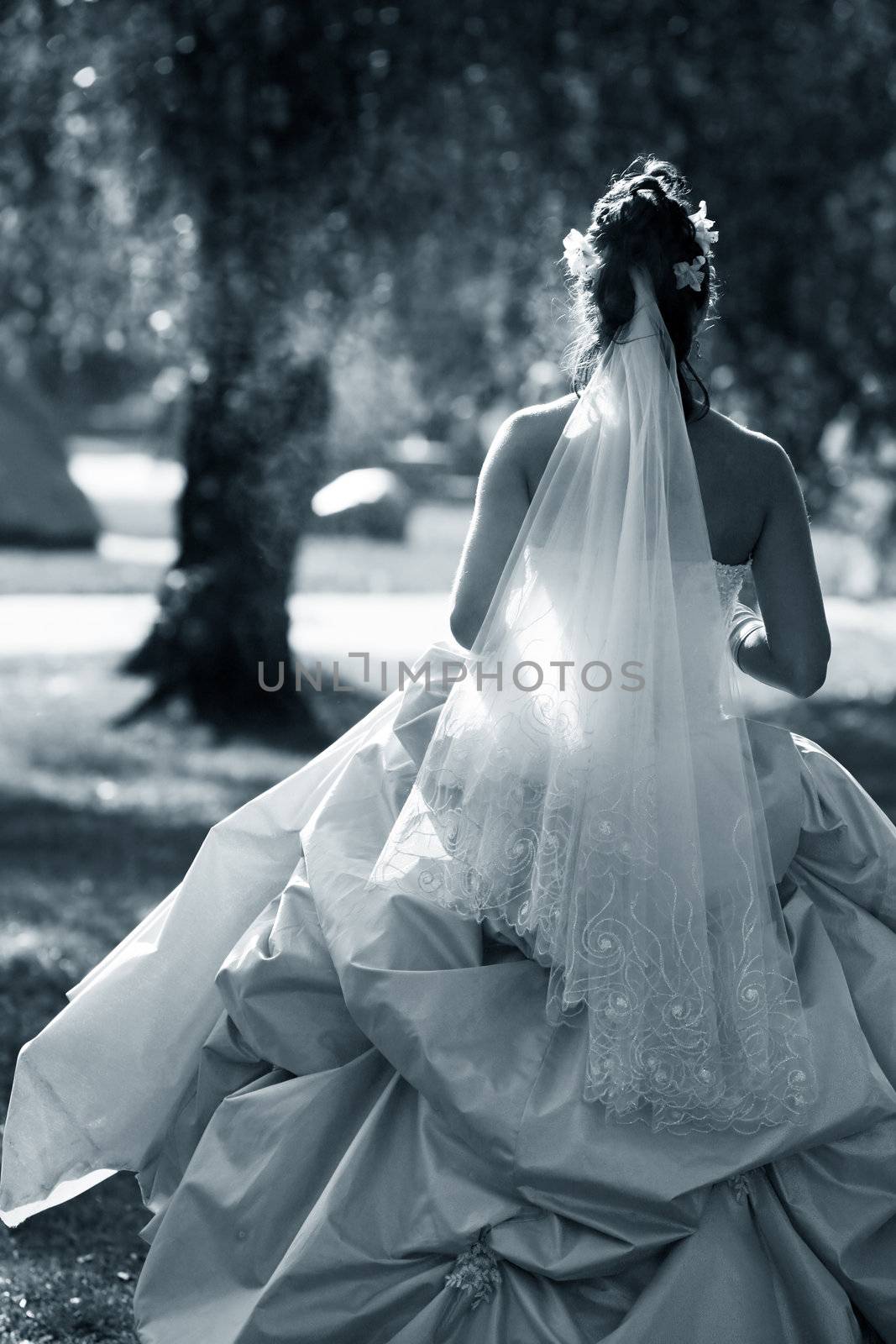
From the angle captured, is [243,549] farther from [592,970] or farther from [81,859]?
[592,970]

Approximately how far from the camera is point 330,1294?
2.76 m

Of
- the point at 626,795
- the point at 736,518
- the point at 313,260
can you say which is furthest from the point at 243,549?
the point at 626,795

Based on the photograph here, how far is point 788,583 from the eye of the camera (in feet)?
9.80

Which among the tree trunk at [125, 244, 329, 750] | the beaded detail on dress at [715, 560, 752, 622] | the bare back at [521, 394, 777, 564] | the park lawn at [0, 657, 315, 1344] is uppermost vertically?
the bare back at [521, 394, 777, 564]

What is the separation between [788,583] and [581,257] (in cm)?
72

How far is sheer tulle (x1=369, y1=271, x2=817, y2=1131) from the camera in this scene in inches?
108

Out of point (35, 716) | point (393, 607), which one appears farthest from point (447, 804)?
point (393, 607)

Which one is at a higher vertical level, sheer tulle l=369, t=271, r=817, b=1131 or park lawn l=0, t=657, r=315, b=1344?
sheer tulle l=369, t=271, r=817, b=1131

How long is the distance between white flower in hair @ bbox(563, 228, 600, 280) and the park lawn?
230cm

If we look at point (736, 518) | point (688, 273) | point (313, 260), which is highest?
point (313, 260)

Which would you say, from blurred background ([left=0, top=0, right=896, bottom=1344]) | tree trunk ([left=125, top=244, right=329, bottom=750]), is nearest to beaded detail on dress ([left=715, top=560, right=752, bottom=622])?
blurred background ([left=0, top=0, right=896, bottom=1344])

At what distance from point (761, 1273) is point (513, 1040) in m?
0.57

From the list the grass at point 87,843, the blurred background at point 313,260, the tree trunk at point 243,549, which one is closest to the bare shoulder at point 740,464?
the grass at point 87,843

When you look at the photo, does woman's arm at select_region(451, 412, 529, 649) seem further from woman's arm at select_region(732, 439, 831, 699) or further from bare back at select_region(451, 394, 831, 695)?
woman's arm at select_region(732, 439, 831, 699)
